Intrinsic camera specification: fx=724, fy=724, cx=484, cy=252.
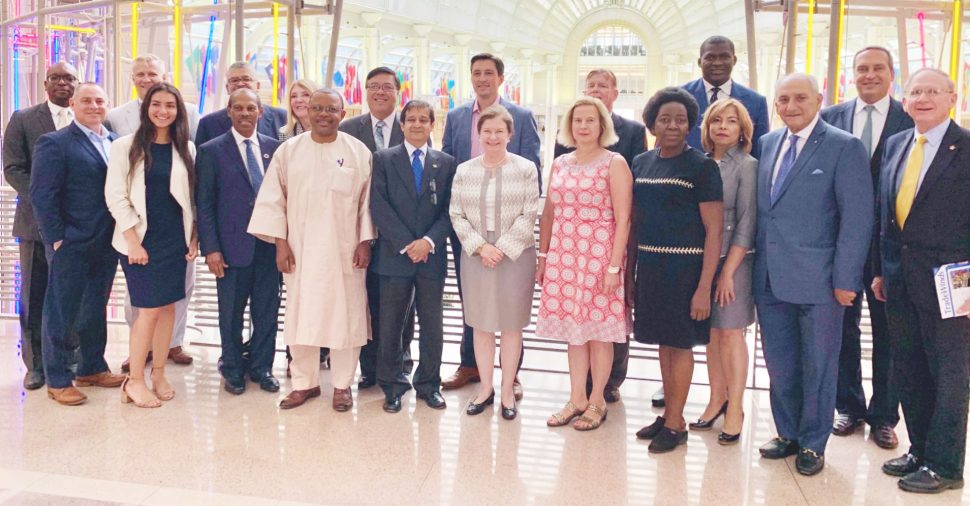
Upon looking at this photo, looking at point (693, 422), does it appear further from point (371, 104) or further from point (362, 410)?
point (371, 104)

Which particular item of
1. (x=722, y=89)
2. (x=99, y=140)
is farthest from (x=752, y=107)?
(x=99, y=140)

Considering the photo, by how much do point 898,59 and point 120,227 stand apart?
4.58 meters

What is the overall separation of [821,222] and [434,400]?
2.08m

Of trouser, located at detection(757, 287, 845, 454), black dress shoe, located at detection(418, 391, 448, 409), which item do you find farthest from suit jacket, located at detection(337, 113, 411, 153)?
trouser, located at detection(757, 287, 845, 454)

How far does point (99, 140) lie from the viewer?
12.7 feet

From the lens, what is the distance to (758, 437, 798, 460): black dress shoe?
3.23 meters

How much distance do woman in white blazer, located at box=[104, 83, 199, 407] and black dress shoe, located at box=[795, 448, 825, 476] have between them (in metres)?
3.09

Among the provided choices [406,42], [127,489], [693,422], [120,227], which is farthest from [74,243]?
[406,42]

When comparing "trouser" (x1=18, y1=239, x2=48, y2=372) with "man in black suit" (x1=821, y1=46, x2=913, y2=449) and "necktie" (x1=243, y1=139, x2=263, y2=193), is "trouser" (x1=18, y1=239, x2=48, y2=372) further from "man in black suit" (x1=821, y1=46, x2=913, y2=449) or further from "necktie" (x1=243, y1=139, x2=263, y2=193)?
"man in black suit" (x1=821, y1=46, x2=913, y2=449)

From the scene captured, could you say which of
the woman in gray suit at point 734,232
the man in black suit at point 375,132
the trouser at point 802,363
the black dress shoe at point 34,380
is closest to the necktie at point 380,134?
the man in black suit at point 375,132

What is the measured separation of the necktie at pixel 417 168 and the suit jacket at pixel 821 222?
5.53 ft

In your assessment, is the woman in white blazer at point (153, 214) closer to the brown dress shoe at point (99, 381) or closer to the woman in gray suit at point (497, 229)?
the brown dress shoe at point (99, 381)

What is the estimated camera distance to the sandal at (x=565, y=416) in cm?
360

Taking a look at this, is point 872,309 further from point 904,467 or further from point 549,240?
point 549,240
